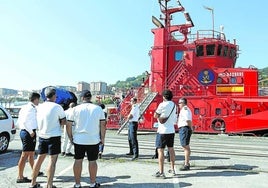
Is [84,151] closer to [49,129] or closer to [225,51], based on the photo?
[49,129]

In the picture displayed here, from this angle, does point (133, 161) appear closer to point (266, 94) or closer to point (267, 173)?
point (267, 173)

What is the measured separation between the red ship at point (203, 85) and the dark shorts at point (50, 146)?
12.9 m

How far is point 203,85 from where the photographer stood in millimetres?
20578

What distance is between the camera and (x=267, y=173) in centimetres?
760

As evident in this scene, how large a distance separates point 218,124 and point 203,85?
259cm

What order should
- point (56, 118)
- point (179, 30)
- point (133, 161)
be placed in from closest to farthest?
point (56, 118)
point (133, 161)
point (179, 30)

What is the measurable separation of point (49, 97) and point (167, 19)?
66.3 feet

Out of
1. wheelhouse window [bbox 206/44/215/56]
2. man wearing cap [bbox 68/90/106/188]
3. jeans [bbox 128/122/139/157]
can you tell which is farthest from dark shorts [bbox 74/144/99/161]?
wheelhouse window [bbox 206/44/215/56]

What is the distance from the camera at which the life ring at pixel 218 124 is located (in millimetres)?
19469

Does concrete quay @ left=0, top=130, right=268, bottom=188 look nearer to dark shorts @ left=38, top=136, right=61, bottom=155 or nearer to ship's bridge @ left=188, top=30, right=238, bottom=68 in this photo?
dark shorts @ left=38, top=136, right=61, bottom=155

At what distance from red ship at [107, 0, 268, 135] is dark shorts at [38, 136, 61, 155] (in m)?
12.9

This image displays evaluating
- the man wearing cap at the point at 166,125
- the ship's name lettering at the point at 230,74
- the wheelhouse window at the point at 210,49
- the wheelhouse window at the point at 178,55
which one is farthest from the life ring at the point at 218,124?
the man wearing cap at the point at 166,125

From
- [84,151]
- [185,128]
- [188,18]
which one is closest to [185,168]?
[185,128]

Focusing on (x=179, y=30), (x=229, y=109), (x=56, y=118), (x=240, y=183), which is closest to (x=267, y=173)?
(x=240, y=183)
